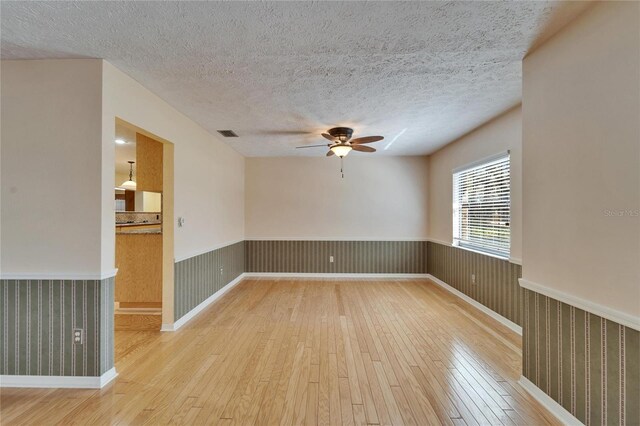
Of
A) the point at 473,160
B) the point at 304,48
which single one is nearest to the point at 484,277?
the point at 473,160

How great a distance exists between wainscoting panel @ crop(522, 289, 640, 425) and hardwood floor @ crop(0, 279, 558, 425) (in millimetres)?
250

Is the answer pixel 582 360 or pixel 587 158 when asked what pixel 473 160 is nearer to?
pixel 587 158

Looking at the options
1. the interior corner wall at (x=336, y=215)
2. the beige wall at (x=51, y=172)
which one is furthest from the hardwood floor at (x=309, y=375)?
the interior corner wall at (x=336, y=215)

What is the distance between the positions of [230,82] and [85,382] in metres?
2.79

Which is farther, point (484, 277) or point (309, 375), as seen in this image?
point (484, 277)

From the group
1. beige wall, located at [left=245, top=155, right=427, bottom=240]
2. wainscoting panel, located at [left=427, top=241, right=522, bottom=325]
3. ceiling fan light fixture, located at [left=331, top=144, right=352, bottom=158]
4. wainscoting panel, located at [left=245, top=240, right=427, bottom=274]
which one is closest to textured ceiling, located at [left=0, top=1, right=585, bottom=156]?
ceiling fan light fixture, located at [left=331, top=144, right=352, bottom=158]

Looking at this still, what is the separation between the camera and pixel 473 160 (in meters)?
4.21

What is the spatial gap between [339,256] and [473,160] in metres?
3.12

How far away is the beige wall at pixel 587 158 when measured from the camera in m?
1.46

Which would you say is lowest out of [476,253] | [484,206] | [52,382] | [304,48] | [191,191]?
[52,382]

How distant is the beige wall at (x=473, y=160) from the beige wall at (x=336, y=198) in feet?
1.28

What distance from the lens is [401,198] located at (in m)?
6.04

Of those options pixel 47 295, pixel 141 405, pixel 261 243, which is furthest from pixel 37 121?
pixel 261 243

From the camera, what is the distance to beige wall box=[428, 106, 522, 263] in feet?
10.7
